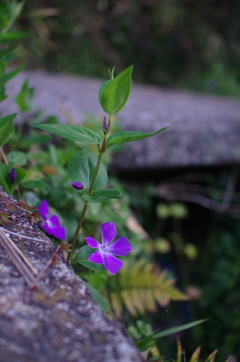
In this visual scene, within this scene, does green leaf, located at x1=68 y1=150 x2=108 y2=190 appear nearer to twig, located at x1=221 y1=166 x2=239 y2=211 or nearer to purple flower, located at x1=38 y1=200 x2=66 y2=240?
purple flower, located at x1=38 y1=200 x2=66 y2=240

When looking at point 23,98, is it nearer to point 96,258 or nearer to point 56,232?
point 56,232

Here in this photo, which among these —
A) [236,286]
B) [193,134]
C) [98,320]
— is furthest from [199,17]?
[98,320]

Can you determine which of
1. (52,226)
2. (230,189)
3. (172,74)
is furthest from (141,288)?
(172,74)

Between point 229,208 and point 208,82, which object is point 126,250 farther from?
point 208,82

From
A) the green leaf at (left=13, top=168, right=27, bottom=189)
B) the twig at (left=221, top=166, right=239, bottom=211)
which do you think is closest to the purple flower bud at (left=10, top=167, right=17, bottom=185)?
the green leaf at (left=13, top=168, right=27, bottom=189)

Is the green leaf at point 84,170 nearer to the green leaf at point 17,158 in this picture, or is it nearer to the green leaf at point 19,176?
the green leaf at point 19,176

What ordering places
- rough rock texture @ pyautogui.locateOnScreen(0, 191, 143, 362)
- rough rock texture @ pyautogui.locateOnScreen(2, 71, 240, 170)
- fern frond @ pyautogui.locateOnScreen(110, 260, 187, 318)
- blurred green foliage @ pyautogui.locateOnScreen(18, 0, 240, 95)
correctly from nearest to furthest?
1. rough rock texture @ pyautogui.locateOnScreen(0, 191, 143, 362)
2. fern frond @ pyautogui.locateOnScreen(110, 260, 187, 318)
3. rough rock texture @ pyautogui.locateOnScreen(2, 71, 240, 170)
4. blurred green foliage @ pyautogui.locateOnScreen(18, 0, 240, 95)
